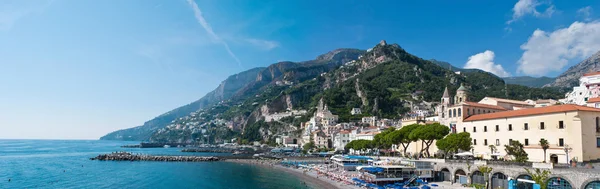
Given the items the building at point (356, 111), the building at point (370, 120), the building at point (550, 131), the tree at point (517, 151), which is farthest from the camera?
the building at point (356, 111)

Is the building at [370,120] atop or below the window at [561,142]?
atop

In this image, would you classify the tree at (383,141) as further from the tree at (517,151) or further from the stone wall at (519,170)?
the tree at (517,151)

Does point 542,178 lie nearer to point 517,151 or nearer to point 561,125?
point 517,151

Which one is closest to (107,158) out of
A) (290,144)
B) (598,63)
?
(290,144)

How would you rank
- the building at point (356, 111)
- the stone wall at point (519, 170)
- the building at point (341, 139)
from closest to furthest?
1. the stone wall at point (519, 170)
2. the building at point (341, 139)
3. the building at point (356, 111)

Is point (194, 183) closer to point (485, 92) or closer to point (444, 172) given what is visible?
point (444, 172)

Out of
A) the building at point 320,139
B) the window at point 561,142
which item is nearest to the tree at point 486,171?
the window at point 561,142

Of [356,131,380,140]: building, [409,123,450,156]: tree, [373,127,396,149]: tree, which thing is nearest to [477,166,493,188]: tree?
[409,123,450,156]: tree
